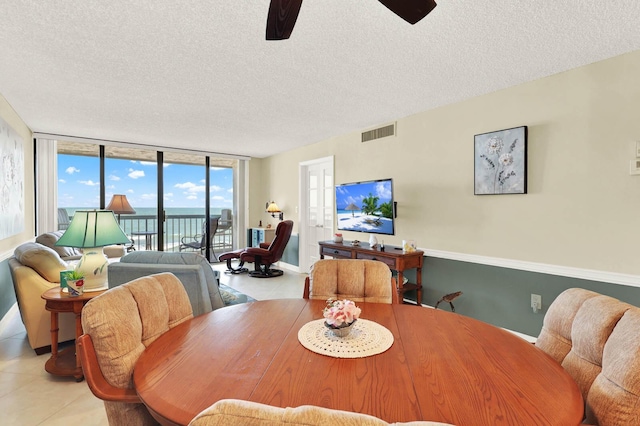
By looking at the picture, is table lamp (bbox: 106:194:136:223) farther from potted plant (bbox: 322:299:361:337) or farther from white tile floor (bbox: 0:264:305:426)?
potted plant (bbox: 322:299:361:337)

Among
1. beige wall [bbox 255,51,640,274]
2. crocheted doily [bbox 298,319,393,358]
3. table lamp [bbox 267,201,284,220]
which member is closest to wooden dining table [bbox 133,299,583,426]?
crocheted doily [bbox 298,319,393,358]

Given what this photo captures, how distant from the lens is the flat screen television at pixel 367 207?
154 inches

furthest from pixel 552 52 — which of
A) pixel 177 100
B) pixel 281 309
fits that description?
pixel 177 100

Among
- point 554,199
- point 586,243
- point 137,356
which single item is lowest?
point 137,356

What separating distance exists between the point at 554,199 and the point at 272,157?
17.2 feet

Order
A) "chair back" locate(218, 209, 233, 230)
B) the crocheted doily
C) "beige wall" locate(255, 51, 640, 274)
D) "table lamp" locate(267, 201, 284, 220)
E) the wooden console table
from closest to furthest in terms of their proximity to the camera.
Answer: the crocheted doily < "beige wall" locate(255, 51, 640, 274) < the wooden console table < "table lamp" locate(267, 201, 284, 220) < "chair back" locate(218, 209, 233, 230)

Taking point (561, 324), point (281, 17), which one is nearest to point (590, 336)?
point (561, 324)

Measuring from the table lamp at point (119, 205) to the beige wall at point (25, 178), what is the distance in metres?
1.07

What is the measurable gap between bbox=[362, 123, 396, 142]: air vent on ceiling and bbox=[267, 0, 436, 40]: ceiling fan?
264 cm

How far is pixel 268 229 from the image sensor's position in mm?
6570

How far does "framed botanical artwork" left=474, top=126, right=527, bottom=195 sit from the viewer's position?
2.87m

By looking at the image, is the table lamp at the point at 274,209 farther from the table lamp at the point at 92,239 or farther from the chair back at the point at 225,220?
the table lamp at the point at 92,239

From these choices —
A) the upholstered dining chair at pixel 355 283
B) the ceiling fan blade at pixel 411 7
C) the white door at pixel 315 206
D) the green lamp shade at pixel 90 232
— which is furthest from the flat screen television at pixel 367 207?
the green lamp shade at pixel 90 232

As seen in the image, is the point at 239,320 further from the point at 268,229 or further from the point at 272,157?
the point at 272,157
